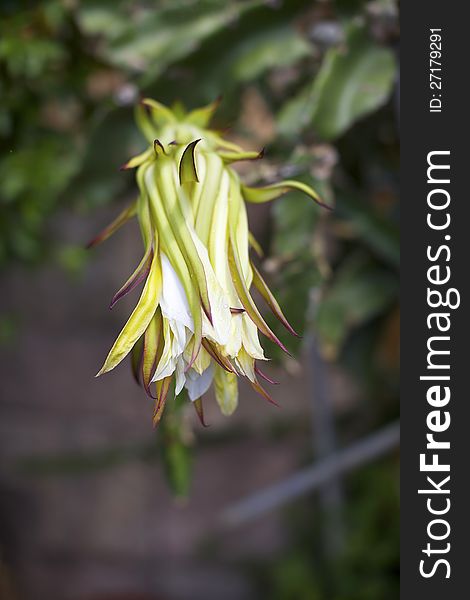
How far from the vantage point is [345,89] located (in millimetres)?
546

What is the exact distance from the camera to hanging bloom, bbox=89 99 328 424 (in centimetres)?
35

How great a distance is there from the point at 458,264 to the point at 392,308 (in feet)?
1.04

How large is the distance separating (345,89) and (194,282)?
0.27 meters

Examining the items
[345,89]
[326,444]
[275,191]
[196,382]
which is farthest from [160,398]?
[326,444]

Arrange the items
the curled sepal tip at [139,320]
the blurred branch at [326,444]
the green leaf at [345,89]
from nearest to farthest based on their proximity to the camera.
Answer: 1. the curled sepal tip at [139,320]
2. the green leaf at [345,89]
3. the blurred branch at [326,444]

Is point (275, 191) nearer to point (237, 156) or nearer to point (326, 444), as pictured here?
point (237, 156)

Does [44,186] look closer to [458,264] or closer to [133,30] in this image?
[133,30]

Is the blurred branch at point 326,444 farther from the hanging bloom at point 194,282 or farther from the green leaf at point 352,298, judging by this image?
the hanging bloom at point 194,282

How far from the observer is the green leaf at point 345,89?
533 millimetres

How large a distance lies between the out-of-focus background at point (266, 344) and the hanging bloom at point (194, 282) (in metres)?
0.10

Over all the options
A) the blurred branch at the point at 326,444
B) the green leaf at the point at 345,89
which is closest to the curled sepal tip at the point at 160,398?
the green leaf at the point at 345,89

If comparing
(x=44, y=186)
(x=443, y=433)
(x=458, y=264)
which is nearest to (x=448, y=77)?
(x=458, y=264)

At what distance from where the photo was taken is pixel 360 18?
0.57 metres

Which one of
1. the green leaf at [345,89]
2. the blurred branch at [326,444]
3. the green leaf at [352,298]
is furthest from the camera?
the blurred branch at [326,444]
